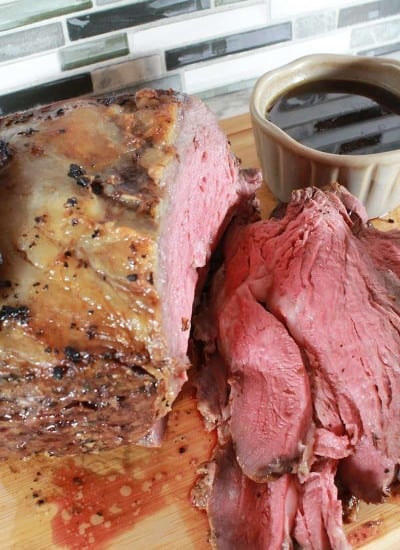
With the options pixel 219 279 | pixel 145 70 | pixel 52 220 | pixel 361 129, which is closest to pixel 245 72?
pixel 145 70

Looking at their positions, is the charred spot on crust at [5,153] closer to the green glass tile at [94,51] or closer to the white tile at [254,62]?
the green glass tile at [94,51]

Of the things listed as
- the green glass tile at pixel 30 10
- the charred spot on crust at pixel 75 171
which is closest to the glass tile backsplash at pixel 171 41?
the green glass tile at pixel 30 10

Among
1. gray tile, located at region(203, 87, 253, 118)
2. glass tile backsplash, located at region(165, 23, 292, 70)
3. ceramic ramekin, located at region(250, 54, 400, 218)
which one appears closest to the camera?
ceramic ramekin, located at region(250, 54, 400, 218)

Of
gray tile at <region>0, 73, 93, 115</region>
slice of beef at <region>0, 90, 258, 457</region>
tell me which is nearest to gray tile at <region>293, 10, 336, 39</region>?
gray tile at <region>0, 73, 93, 115</region>

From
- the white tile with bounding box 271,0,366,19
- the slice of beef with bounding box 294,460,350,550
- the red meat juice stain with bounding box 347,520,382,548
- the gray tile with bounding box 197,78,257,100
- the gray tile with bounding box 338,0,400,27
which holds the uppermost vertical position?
the white tile with bounding box 271,0,366,19

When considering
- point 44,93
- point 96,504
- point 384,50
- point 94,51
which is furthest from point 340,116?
point 96,504

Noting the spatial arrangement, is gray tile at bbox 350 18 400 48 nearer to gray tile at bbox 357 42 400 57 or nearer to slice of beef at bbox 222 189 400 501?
gray tile at bbox 357 42 400 57

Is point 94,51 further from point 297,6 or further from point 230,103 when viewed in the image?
point 297,6
